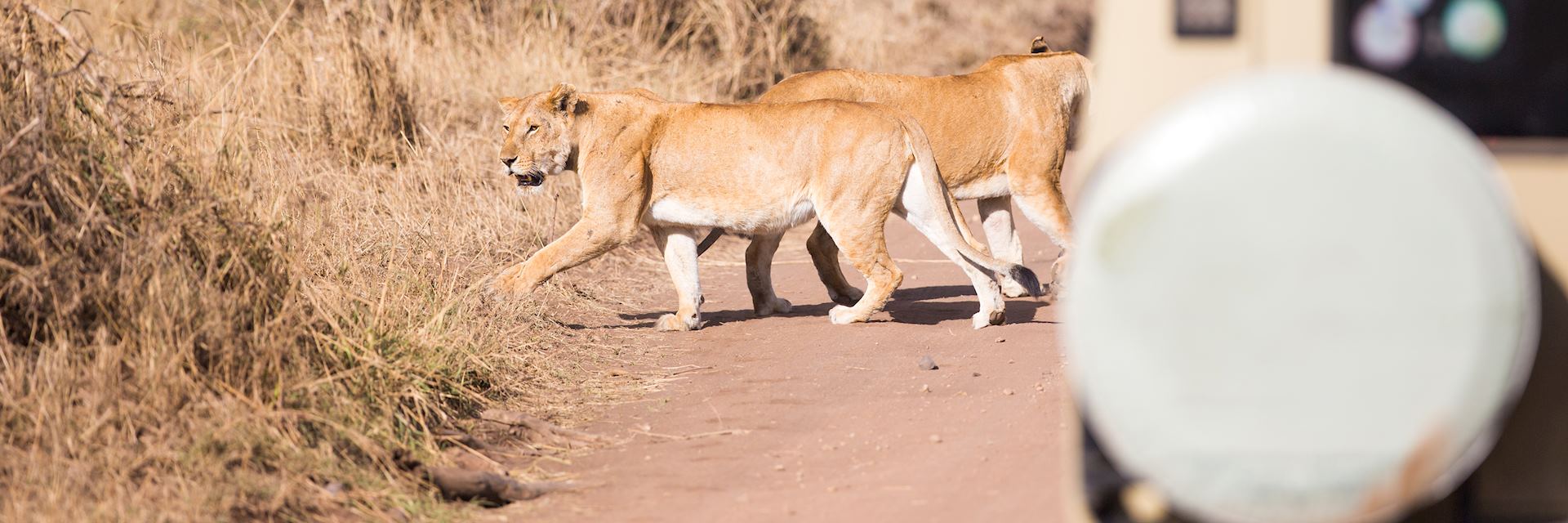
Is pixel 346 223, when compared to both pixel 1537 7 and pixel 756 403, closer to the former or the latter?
pixel 756 403

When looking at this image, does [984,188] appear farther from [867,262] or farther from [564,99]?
[564,99]

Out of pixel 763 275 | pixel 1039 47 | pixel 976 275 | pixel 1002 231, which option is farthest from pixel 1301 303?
pixel 1039 47

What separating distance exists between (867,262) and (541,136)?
182 centimetres

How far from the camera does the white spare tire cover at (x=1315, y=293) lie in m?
2.24

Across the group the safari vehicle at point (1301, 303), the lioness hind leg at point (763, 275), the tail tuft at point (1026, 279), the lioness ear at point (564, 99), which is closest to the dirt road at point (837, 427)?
the lioness hind leg at point (763, 275)

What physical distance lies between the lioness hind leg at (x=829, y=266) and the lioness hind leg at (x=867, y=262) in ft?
2.01

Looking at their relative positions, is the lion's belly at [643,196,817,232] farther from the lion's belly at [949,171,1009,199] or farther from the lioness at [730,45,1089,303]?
the lion's belly at [949,171,1009,199]

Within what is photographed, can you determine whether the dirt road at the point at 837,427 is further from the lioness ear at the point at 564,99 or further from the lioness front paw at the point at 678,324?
the lioness ear at the point at 564,99

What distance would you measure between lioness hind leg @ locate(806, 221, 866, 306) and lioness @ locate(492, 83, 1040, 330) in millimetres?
516

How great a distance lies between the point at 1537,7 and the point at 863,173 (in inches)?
191

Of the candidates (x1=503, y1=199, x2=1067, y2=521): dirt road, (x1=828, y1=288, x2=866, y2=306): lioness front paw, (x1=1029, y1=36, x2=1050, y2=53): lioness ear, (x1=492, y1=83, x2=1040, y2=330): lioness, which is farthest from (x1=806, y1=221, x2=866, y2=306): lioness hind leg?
(x1=1029, y1=36, x2=1050, y2=53): lioness ear

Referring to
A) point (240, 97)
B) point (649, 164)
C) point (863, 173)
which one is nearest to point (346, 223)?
point (240, 97)

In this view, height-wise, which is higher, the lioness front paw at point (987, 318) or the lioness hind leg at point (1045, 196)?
the lioness hind leg at point (1045, 196)

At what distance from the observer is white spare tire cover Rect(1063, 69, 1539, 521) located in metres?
2.24
